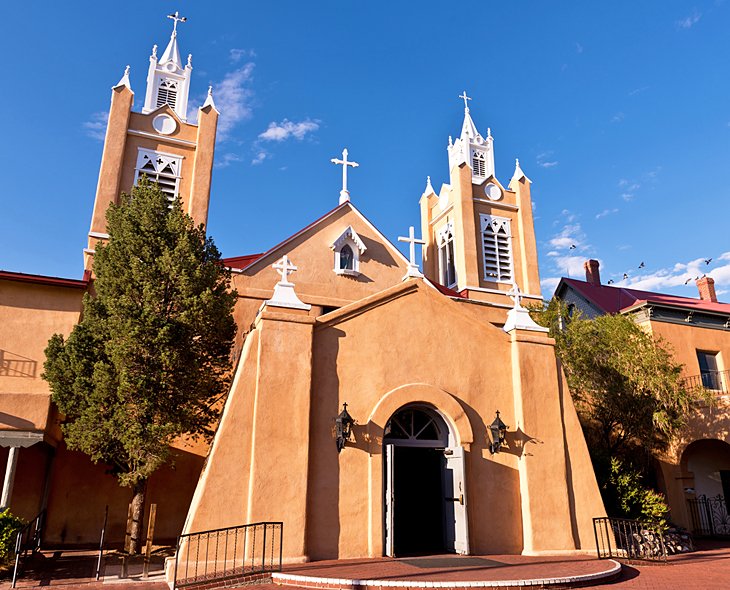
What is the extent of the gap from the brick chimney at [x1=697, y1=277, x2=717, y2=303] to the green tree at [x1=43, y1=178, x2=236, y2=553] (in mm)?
25420

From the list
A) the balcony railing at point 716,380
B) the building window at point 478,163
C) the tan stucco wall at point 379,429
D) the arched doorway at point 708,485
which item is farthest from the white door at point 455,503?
the building window at point 478,163

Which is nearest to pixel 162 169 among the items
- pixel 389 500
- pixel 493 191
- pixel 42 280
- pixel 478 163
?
pixel 42 280

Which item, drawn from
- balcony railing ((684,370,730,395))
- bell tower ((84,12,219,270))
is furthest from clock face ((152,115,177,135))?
balcony railing ((684,370,730,395))

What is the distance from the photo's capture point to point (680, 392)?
1880 centimetres

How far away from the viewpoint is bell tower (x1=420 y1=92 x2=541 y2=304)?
1098 inches

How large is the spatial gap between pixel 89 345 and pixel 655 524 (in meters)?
15.0

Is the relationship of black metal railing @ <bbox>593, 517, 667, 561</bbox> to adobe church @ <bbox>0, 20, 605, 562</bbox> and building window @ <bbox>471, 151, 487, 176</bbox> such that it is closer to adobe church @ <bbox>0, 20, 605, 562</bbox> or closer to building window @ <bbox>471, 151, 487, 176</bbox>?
adobe church @ <bbox>0, 20, 605, 562</bbox>

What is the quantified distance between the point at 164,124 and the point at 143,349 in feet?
46.2

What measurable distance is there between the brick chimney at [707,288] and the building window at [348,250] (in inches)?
762

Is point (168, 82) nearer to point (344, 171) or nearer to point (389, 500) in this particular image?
point (344, 171)

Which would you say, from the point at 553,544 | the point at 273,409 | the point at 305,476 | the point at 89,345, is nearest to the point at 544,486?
the point at 553,544

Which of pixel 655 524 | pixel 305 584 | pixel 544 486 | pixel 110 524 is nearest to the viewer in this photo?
pixel 305 584

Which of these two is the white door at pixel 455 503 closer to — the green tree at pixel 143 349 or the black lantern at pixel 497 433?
the black lantern at pixel 497 433

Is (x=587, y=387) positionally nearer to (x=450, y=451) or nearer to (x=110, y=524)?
(x=450, y=451)
